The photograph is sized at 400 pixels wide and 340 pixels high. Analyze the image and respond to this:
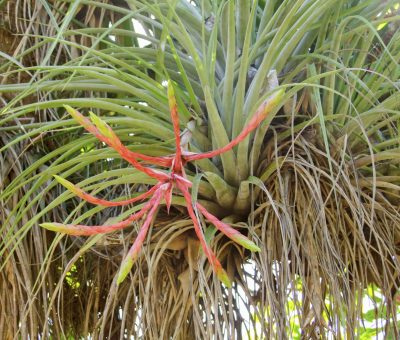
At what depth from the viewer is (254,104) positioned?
2.63ft

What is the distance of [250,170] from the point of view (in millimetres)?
827

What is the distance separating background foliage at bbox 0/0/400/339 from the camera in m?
0.81

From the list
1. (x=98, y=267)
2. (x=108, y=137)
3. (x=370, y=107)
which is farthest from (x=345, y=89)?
(x=108, y=137)

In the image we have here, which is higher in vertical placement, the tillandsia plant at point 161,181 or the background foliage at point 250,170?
the background foliage at point 250,170

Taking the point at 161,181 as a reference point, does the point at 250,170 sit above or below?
above

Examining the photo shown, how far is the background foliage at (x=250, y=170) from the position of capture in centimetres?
81

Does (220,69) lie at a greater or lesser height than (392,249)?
greater

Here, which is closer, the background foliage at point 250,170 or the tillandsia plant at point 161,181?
the tillandsia plant at point 161,181

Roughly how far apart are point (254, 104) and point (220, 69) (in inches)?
5.3

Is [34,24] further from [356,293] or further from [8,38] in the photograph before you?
[356,293]

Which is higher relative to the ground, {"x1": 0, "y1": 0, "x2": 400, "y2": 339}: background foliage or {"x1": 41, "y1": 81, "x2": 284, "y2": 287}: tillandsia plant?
{"x1": 0, "y1": 0, "x2": 400, "y2": 339}: background foliage

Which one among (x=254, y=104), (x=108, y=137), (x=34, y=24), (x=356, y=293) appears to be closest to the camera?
(x=108, y=137)

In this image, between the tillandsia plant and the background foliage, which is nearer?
the tillandsia plant

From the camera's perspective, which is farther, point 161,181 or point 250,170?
point 250,170
